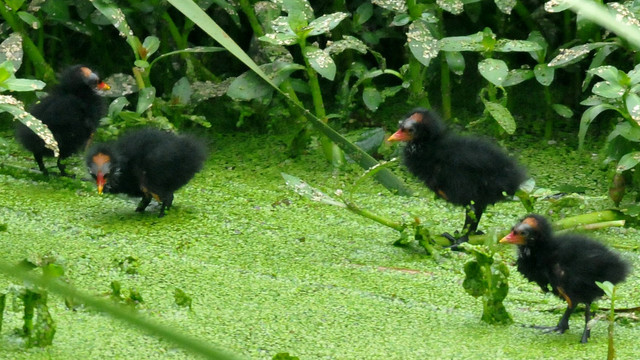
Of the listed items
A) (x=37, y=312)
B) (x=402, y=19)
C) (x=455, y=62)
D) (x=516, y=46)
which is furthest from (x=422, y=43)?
(x=37, y=312)

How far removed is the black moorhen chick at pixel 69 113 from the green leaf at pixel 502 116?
1.85 m

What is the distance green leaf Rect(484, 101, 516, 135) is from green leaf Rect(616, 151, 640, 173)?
1.96ft

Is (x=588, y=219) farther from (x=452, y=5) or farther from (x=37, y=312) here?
(x=37, y=312)

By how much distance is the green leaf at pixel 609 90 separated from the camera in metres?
3.62

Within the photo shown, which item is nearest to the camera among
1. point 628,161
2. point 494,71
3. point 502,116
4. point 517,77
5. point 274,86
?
point 274,86

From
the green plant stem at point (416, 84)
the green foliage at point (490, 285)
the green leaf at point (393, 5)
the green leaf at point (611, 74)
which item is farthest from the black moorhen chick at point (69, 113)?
the green leaf at point (611, 74)

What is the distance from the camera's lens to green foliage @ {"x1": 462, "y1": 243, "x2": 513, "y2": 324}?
9.34 ft

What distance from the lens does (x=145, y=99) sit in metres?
4.35

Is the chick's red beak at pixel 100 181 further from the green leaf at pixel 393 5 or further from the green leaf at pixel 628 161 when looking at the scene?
the green leaf at pixel 628 161

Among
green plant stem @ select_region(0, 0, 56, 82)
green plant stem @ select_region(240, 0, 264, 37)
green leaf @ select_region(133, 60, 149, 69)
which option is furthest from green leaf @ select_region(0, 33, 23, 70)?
green plant stem @ select_region(240, 0, 264, 37)

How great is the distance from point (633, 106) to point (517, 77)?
886mm

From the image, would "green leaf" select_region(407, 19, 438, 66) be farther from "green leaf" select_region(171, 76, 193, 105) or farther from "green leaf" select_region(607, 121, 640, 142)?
"green leaf" select_region(171, 76, 193, 105)

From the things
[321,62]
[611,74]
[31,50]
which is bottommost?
[31,50]

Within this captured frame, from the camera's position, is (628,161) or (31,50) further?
(31,50)
